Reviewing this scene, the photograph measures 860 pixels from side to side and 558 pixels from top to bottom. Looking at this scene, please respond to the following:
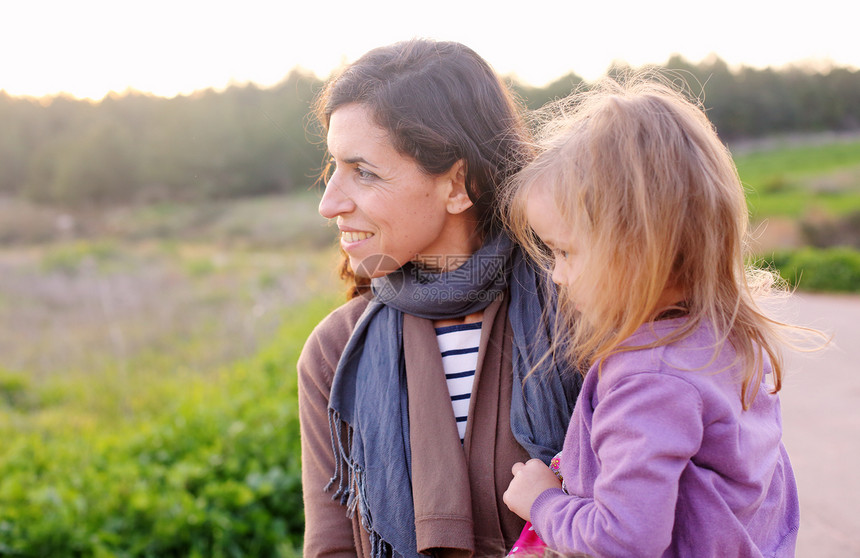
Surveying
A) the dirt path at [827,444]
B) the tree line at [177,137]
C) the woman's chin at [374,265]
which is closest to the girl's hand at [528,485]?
the woman's chin at [374,265]

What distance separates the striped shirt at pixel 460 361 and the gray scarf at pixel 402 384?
0.19ft

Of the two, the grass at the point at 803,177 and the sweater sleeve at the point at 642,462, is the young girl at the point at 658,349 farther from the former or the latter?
the grass at the point at 803,177

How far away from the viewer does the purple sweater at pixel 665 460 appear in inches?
42.1

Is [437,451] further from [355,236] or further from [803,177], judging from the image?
[803,177]

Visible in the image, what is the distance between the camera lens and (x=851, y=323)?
7957 millimetres

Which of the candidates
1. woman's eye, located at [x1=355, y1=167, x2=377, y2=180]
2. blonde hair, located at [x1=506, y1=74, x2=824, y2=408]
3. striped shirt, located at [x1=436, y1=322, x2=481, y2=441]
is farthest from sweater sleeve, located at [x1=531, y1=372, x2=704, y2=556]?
woman's eye, located at [x1=355, y1=167, x2=377, y2=180]

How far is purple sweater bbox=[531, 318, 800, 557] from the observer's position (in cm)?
107

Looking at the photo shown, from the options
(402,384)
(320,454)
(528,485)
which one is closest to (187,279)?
(320,454)

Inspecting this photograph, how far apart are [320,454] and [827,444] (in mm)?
4258

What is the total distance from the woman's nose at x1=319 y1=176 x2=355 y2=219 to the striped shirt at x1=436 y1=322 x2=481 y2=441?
0.43 metres

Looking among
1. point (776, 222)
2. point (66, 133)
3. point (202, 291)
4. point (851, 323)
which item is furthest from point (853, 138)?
point (66, 133)

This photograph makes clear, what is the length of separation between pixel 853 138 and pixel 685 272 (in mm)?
18903

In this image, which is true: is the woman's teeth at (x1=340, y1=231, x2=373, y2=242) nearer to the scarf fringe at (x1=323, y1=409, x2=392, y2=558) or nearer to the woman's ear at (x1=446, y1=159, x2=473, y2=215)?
the woman's ear at (x1=446, y1=159, x2=473, y2=215)

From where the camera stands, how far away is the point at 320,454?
1637 millimetres
